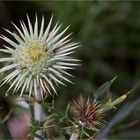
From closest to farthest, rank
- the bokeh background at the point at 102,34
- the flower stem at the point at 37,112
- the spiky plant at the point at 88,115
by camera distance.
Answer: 1. the spiky plant at the point at 88,115
2. the flower stem at the point at 37,112
3. the bokeh background at the point at 102,34

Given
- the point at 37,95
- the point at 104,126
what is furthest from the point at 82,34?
the point at 37,95

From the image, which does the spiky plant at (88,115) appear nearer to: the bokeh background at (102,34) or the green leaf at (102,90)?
the green leaf at (102,90)

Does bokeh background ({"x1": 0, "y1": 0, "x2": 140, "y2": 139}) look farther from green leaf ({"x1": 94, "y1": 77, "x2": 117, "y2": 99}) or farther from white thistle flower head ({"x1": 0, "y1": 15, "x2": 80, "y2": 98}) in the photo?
white thistle flower head ({"x1": 0, "y1": 15, "x2": 80, "y2": 98})

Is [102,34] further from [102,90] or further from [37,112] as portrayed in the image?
[37,112]

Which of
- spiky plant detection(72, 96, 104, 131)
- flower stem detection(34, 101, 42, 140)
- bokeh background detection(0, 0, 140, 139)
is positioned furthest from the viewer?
bokeh background detection(0, 0, 140, 139)

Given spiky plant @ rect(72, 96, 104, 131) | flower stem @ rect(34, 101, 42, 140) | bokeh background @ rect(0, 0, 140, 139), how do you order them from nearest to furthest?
spiky plant @ rect(72, 96, 104, 131) → flower stem @ rect(34, 101, 42, 140) → bokeh background @ rect(0, 0, 140, 139)

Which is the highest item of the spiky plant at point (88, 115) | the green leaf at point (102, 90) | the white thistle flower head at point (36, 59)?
the white thistle flower head at point (36, 59)

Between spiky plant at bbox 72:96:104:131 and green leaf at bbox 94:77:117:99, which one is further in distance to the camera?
green leaf at bbox 94:77:117:99

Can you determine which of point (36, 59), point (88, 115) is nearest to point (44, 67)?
point (36, 59)

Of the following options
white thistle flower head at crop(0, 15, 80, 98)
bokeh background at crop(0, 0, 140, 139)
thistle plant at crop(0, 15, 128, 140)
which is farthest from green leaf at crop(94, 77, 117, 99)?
bokeh background at crop(0, 0, 140, 139)

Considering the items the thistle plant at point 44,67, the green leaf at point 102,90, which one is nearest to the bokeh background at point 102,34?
the green leaf at point 102,90

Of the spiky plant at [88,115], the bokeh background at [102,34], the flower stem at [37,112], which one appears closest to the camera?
the spiky plant at [88,115]
